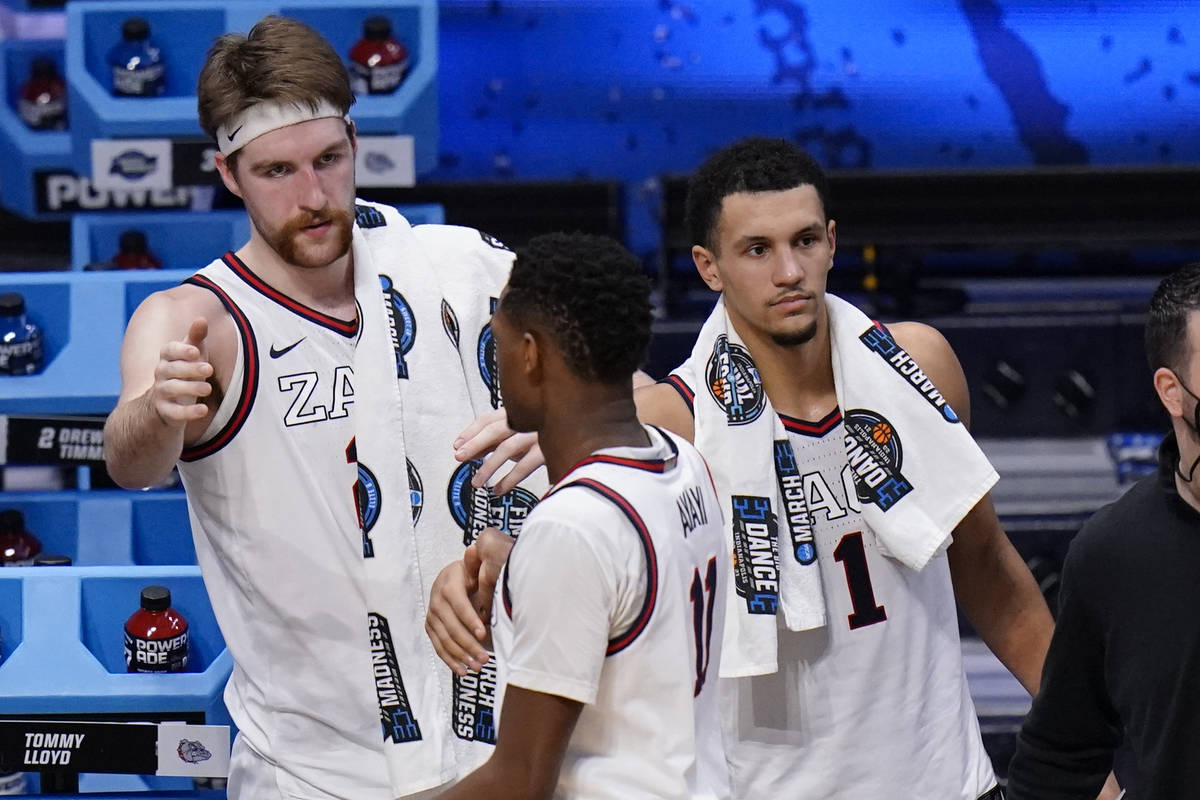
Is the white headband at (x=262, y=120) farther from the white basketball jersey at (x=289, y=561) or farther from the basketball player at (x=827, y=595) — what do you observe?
the basketball player at (x=827, y=595)

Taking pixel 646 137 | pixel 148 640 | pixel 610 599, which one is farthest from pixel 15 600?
pixel 646 137

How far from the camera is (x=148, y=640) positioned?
258 cm

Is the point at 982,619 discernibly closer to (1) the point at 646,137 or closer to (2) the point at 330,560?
(2) the point at 330,560

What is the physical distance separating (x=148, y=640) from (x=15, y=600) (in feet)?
0.82

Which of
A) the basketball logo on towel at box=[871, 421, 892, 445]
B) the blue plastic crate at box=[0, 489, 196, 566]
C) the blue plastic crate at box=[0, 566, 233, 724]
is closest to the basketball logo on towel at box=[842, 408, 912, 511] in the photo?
the basketball logo on towel at box=[871, 421, 892, 445]

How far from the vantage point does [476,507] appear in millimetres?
2350

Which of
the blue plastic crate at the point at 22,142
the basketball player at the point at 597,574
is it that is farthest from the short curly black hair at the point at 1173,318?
the blue plastic crate at the point at 22,142

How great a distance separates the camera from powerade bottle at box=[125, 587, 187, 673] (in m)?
2.58

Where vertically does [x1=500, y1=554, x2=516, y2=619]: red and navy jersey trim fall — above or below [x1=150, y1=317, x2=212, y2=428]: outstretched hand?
below

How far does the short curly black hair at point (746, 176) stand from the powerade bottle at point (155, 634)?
971 mm

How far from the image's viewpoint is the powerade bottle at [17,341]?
3.03 meters

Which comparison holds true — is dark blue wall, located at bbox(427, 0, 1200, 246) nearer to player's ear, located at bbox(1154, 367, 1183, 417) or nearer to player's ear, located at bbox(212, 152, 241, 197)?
player's ear, located at bbox(212, 152, 241, 197)

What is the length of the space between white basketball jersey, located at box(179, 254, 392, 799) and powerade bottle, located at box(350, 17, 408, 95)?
3.73 ft

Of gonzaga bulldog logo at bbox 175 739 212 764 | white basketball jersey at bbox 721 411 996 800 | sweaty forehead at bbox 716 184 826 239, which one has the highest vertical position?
sweaty forehead at bbox 716 184 826 239
